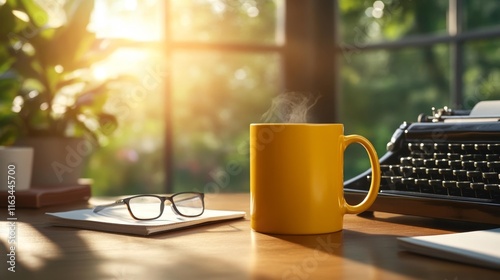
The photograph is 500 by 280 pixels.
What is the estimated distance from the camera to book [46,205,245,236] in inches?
38.6

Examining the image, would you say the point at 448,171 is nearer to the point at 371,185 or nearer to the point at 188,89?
the point at 371,185

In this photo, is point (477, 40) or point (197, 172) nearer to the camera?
point (477, 40)

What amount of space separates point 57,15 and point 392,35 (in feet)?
4.55

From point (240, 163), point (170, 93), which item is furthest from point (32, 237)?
point (240, 163)

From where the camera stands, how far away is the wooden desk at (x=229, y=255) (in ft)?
2.30

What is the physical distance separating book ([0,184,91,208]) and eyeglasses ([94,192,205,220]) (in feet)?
0.94

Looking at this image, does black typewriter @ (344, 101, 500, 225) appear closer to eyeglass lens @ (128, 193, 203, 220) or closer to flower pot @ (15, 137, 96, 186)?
eyeglass lens @ (128, 193, 203, 220)

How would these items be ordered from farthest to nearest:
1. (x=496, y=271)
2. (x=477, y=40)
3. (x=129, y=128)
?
(x=129, y=128) < (x=477, y=40) < (x=496, y=271)

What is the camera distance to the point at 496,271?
697 millimetres

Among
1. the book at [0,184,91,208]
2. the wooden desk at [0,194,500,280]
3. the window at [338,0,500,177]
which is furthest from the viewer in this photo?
the window at [338,0,500,177]

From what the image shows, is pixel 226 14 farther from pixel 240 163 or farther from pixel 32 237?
pixel 32 237

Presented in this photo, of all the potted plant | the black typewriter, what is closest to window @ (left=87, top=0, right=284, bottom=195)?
the potted plant

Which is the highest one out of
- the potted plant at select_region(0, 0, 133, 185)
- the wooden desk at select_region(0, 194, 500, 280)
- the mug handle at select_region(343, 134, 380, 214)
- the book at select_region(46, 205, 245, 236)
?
the potted plant at select_region(0, 0, 133, 185)

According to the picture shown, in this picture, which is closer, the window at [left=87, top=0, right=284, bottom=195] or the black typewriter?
the black typewriter
